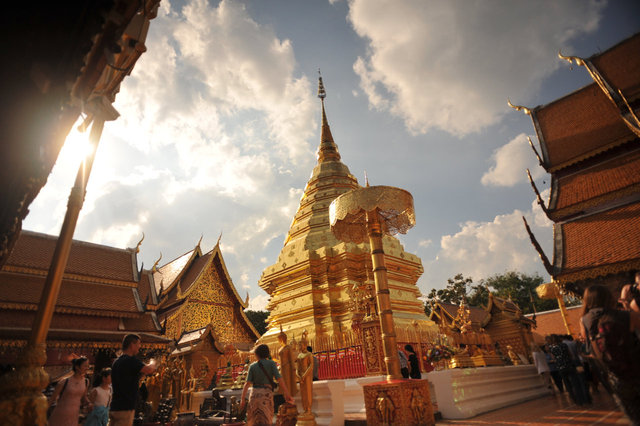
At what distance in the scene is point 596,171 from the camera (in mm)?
8922

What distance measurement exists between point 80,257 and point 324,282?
26.2ft

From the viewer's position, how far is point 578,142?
9.68 meters

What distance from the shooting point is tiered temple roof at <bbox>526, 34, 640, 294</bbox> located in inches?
279

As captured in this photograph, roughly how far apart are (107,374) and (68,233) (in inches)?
91.5

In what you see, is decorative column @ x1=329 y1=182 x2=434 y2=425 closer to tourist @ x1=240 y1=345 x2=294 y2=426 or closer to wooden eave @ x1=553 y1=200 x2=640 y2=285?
tourist @ x1=240 y1=345 x2=294 y2=426

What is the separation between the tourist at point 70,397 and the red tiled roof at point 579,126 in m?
10.9

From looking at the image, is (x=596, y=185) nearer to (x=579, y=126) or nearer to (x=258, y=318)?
(x=579, y=126)

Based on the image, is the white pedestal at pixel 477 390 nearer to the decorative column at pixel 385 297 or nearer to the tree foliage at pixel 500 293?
the decorative column at pixel 385 297

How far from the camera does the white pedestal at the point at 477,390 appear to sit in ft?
16.9

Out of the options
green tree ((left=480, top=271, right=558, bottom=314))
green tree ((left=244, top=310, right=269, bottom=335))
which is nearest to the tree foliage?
green tree ((left=480, top=271, right=558, bottom=314))

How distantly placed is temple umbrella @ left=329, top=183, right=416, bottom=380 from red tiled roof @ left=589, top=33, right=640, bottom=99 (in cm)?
705

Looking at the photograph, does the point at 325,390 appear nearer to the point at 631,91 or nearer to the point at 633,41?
the point at 631,91

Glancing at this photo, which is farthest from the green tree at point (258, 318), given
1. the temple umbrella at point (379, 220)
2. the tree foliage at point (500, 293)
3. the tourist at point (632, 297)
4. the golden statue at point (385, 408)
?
the tourist at point (632, 297)

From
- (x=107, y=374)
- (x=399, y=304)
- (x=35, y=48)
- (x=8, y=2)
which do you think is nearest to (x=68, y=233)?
(x=35, y=48)
